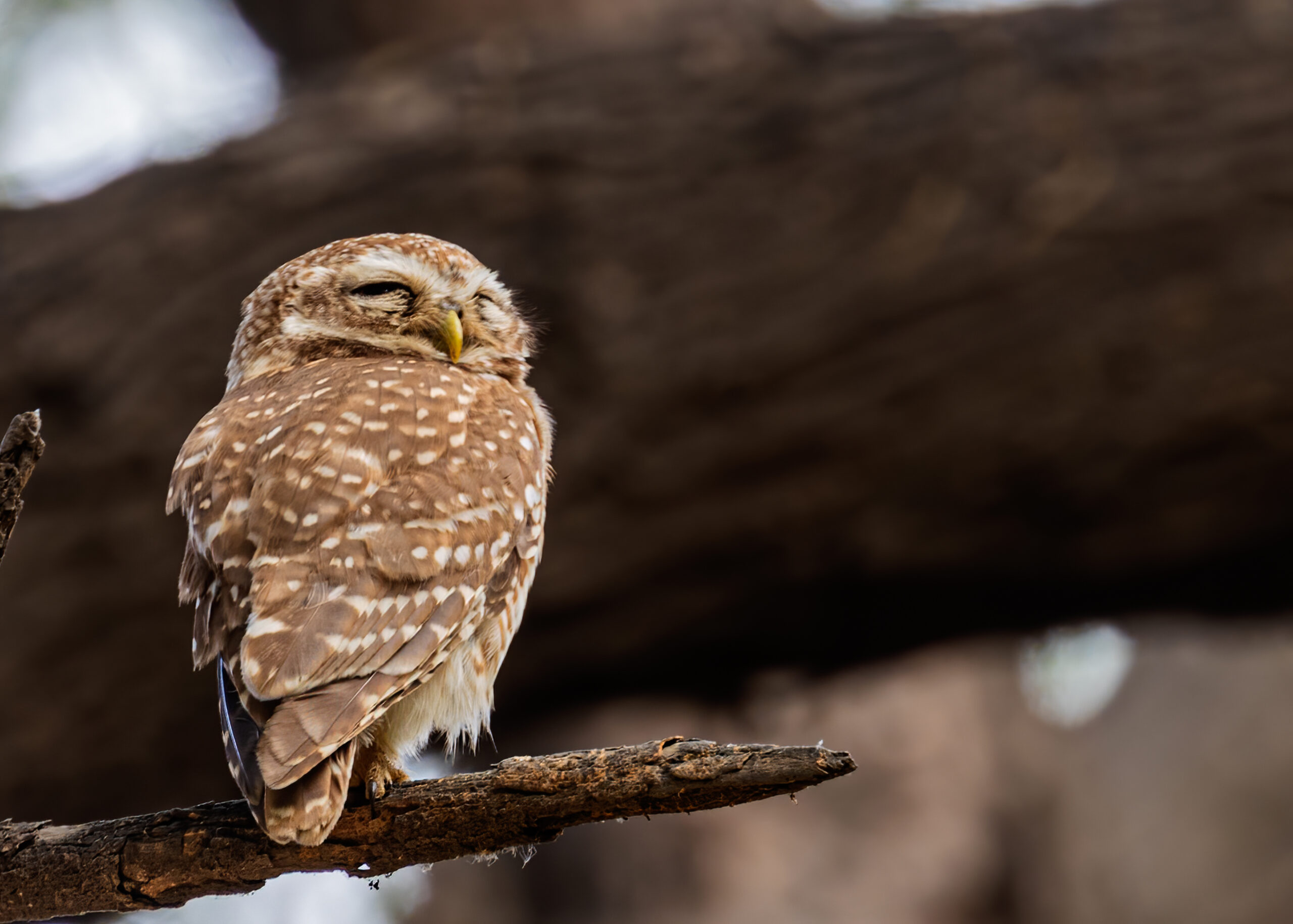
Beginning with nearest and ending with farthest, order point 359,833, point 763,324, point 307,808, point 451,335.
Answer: point 307,808, point 359,833, point 451,335, point 763,324

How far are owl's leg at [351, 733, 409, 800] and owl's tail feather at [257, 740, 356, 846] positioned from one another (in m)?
0.27

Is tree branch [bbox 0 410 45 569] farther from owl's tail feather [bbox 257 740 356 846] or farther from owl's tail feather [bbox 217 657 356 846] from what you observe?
owl's tail feather [bbox 257 740 356 846]

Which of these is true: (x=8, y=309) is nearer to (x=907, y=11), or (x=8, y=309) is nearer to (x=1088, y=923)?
(x=907, y=11)

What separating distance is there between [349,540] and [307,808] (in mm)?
488

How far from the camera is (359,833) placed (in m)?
2.08

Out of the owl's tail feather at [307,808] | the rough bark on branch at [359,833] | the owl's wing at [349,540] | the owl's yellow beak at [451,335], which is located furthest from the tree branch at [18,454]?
the owl's yellow beak at [451,335]

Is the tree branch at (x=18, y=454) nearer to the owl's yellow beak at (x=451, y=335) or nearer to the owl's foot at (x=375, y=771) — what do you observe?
the owl's foot at (x=375, y=771)

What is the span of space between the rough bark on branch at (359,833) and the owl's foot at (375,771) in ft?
0.17

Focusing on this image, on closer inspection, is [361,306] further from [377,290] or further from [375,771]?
[375,771]

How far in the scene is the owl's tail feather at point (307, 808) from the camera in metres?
1.82

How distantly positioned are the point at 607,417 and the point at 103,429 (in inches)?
83.4

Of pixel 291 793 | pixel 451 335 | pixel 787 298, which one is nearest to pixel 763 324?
pixel 787 298

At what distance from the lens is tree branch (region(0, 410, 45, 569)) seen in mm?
2084

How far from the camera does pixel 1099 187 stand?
5625 millimetres
